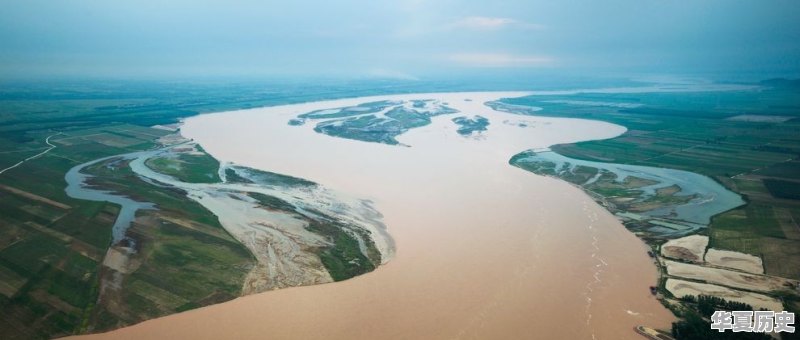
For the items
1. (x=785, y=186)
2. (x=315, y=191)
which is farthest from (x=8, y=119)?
(x=785, y=186)

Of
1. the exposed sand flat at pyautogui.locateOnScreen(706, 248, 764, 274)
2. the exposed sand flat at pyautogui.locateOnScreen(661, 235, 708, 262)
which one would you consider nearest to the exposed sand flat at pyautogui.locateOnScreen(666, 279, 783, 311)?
the exposed sand flat at pyautogui.locateOnScreen(706, 248, 764, 274)

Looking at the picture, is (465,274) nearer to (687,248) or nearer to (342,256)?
(342,256)

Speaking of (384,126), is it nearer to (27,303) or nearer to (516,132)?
(516,132)

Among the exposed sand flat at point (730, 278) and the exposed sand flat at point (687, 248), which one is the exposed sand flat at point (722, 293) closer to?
the exposed sand flat at point (730, 278)

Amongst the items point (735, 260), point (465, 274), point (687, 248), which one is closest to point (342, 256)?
point (465, 274)

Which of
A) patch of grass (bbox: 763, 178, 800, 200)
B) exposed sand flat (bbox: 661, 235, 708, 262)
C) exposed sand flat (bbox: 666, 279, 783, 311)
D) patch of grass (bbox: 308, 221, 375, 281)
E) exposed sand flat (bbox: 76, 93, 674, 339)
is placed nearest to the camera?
exposed sand flat (bbox: 76, 93, 674, 339)

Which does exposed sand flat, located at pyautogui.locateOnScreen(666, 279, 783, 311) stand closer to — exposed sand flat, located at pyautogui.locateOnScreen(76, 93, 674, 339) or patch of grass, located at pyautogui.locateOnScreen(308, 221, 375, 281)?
exposed sand flat, located at pyautogui.locateOnScreen(76, 93, 674, 339)

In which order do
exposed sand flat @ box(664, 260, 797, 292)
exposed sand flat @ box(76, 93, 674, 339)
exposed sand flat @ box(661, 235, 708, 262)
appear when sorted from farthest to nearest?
exposed sand flat @ box(661, 235, 708, 262) → exposed sand flat @ box(664, 260, 797, 292) → exposed sand flat @ box(76, 93, 674, 339)
